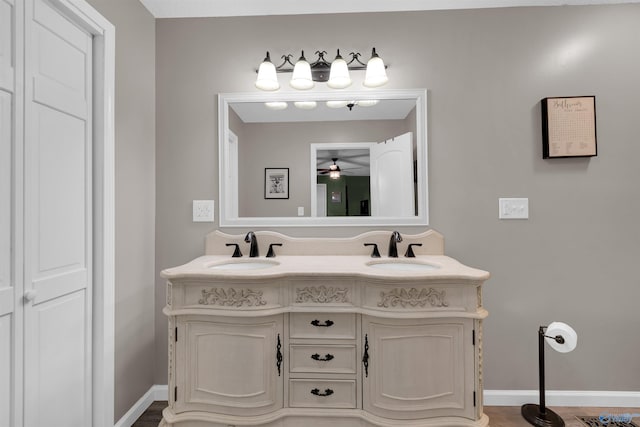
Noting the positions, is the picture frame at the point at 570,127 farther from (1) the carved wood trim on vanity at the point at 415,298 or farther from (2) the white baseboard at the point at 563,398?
(2) the white baseboard at the point at 563,398

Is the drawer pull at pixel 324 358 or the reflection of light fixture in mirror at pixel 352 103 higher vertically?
the reflection of light fixture in mirror at pixel 352 103

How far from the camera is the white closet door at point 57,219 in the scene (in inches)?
49.3

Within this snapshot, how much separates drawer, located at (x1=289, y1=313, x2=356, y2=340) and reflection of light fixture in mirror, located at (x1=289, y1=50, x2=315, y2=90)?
4.16ft

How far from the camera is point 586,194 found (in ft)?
6.25

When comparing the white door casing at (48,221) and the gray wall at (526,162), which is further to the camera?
the gray wall at (526,162)

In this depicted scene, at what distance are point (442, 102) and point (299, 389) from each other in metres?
1.71

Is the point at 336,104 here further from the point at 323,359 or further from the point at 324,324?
the point at 323,359

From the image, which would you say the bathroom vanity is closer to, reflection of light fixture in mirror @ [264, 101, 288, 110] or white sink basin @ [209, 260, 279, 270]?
white sink basin @ [209, 260, 279, 270]

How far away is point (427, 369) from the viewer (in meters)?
1.45

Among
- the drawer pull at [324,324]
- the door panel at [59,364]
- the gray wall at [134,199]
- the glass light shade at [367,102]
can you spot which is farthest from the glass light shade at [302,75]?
the door panel at [59,364]

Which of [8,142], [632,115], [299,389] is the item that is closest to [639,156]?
[632,115]

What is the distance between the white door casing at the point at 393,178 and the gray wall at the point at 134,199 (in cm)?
132

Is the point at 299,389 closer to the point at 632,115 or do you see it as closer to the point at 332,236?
the point at 332,236

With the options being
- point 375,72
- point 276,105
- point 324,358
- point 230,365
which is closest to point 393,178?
point 375,72
